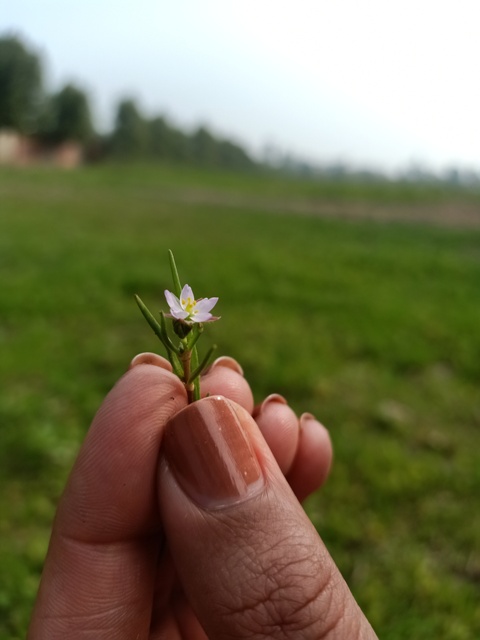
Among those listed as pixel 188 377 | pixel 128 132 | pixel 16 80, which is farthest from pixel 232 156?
pixel 188 377

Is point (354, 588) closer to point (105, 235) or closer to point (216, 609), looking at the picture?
point (216, 609)

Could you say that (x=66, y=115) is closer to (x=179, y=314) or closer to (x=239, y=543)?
(x=179, y=314)

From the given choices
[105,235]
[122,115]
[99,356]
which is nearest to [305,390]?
[99,356]

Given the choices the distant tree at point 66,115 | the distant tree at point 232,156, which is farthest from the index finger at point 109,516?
the distant tree at point 232,156

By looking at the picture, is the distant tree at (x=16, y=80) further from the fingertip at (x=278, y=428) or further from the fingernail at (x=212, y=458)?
the fingernail at (x=212, y=458)

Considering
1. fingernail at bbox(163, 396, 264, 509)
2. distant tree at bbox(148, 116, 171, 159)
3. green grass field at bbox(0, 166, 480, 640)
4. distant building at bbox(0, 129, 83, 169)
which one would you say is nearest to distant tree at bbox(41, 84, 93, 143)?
distant building at bbox(0, 129, 83, 169)

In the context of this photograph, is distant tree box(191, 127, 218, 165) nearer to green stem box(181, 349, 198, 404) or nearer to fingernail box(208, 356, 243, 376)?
fingernail box(208, 356, 243, 376)
